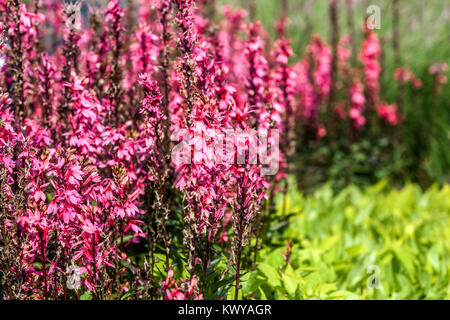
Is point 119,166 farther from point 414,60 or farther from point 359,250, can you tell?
point 414,60

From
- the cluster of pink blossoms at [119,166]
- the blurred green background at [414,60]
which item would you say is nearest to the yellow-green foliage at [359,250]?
the cluster of pink blossoms at [119,166]

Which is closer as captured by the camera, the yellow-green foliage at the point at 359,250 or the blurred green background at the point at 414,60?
the yellow-green foliage at the point at 359,250

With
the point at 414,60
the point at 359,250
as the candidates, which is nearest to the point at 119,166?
the point at 359,250

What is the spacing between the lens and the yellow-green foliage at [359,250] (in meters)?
3.00

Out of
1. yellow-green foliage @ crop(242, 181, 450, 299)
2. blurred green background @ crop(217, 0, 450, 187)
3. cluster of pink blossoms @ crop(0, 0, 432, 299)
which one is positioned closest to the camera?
cluster of pink blossoms @ crop(0, 0, 432, 299)

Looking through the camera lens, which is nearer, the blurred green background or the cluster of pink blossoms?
the cluster of pink blossoms

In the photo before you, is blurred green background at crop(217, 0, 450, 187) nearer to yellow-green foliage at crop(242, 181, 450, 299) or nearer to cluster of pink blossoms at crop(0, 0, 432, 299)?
yellow-green foliage at crop(242, 181, 450, 299)

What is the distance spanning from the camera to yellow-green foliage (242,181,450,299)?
3.00 meters

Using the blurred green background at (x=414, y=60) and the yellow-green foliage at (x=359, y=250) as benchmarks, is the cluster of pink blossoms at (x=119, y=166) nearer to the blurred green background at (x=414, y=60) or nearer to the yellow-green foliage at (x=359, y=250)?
the yellow-green foliage at (x=359, y=250)

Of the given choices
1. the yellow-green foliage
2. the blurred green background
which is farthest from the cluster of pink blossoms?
the blurred green background

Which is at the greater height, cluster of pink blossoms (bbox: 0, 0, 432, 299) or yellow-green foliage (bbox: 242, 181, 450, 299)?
cluster of pink blossoms (bbox: 0, 0, 432, 299)
